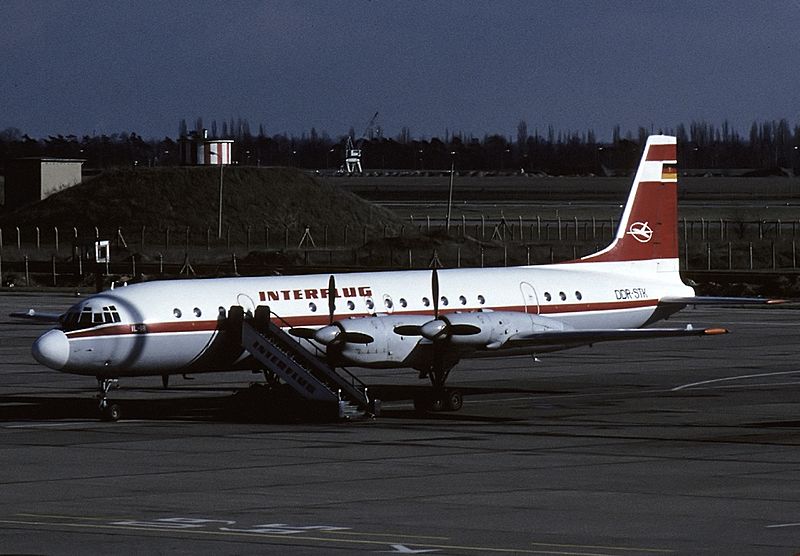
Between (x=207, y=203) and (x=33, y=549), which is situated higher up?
(x=207, y=203)

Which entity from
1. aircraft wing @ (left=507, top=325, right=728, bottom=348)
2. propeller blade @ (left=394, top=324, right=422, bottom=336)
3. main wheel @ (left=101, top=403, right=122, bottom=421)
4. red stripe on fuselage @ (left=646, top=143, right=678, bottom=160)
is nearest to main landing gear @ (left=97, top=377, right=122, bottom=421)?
main wheel @ (left=101, top=403, right=122, bottom=421)

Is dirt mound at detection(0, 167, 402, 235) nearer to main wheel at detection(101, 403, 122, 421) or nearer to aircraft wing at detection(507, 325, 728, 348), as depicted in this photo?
aircraft wing at detection(507, 325, 728, 348)

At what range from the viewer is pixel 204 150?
163 meters

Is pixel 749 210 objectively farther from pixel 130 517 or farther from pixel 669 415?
pixel 130 517

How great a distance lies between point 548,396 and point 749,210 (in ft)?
454

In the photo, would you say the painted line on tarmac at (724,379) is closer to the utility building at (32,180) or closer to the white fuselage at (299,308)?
the white fuselage at (299,308)

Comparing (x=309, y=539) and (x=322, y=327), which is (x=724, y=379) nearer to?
(x=322, y=327)

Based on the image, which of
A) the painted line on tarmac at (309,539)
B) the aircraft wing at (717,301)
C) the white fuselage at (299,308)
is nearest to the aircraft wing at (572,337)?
the white fuselage at (299,308)

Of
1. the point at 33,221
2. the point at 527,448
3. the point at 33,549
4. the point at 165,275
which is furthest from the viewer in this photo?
the point at 33,221

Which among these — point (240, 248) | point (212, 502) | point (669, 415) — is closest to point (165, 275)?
point (240, 248)

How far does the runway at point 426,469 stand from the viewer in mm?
22078

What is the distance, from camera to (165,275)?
98.8 metres

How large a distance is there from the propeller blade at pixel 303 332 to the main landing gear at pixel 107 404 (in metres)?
4.86

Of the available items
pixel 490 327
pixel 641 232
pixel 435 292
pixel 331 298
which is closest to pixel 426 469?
pixel 490 327
